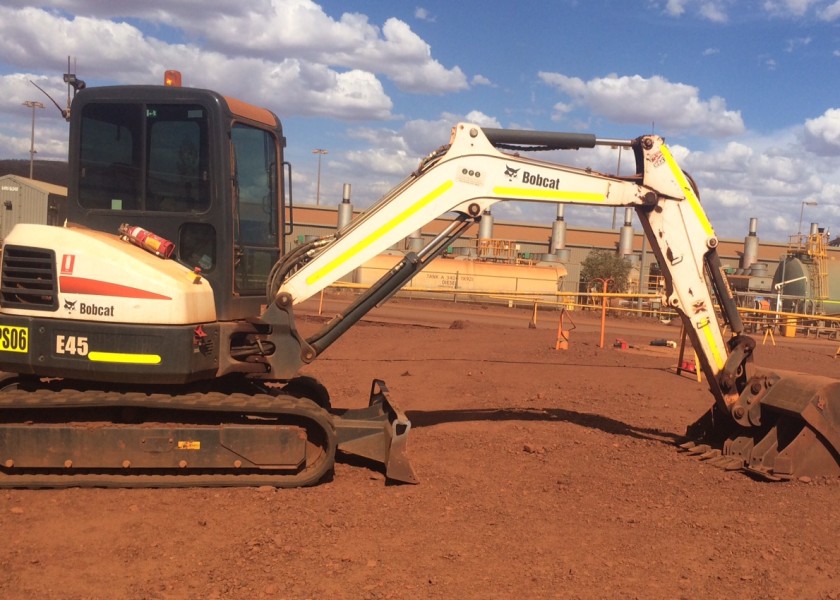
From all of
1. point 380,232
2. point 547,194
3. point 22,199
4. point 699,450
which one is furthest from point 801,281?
point 380,232

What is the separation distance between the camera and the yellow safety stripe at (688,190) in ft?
24.4

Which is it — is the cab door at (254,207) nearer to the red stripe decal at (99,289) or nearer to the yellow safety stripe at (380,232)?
the yellow safety stripe at (380,232)

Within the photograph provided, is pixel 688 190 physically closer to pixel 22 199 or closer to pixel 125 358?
pixel 125 358

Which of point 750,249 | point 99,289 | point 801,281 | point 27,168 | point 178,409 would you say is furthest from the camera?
point 27,168

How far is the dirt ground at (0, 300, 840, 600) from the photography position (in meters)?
4.73

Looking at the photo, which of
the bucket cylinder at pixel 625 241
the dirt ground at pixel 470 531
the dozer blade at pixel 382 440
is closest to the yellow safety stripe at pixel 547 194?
the dozer blade at pixel 382 440

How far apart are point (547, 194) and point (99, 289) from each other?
4071mm

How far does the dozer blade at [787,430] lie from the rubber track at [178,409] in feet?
13.0

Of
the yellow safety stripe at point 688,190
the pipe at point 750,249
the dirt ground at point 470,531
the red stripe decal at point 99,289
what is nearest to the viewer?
the dirt ground at point 470,531

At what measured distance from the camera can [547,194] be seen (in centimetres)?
734

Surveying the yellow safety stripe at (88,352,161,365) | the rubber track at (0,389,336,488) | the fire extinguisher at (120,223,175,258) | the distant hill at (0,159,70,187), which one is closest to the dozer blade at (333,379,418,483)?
the rubber track at (0,389,336,488)

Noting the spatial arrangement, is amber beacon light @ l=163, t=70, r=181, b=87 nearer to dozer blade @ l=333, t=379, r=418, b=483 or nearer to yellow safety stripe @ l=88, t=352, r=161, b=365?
yellow safety stripe @ l=88, t=352, r=161, b=365

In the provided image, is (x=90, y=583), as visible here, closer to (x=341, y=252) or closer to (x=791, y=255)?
(x=341, y=252)

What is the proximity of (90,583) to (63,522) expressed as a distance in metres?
1.17
